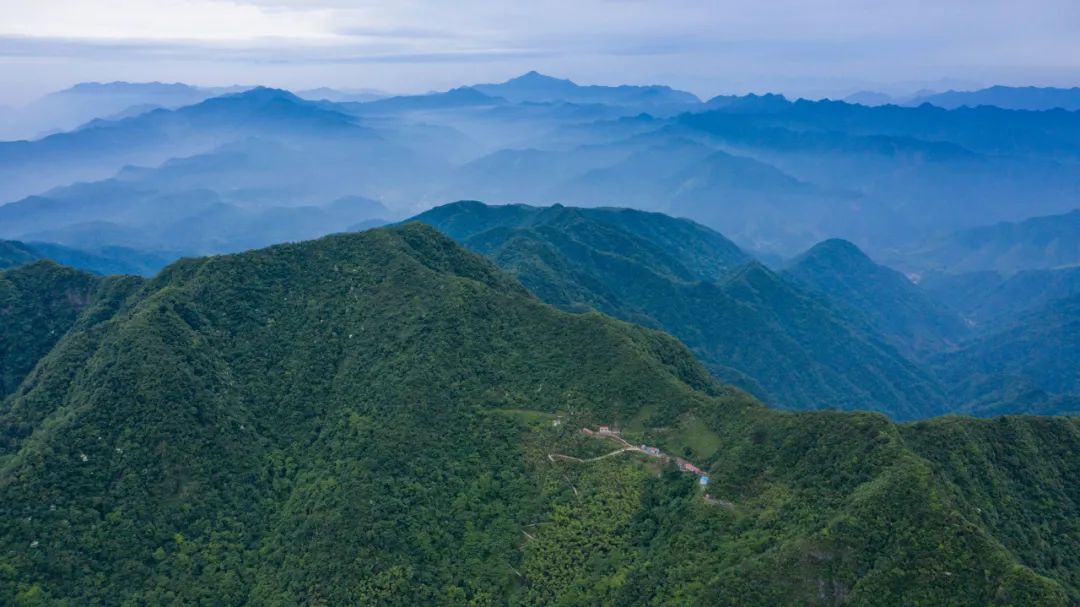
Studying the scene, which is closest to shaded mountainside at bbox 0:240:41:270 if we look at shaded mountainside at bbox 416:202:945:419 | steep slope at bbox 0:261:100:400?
steep slope at bbox 0:261:100:400

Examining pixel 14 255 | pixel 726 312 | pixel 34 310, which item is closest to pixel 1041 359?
pixel 726 312

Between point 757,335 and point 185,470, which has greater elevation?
point 185,470

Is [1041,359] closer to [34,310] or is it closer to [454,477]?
[454,477]

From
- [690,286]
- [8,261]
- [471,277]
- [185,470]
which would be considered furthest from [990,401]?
[8,261]

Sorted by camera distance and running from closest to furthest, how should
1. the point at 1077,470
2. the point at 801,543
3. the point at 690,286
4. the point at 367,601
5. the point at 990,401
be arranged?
the point at 801,543 < the point at 367,601 < the point at 1077,470 < the point at 990,401 < the point at 690,286

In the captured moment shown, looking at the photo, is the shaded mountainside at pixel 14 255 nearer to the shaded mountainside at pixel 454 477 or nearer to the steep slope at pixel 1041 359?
the shaded mountainside at pixel 454 477

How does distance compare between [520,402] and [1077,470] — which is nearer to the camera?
[1077,470]

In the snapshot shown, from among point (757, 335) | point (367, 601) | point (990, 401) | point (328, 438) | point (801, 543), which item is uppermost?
point (801, 543)

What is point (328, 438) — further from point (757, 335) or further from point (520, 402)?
point (757, 335)
